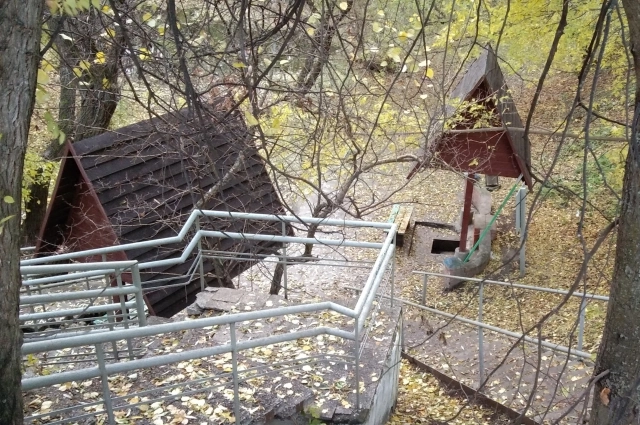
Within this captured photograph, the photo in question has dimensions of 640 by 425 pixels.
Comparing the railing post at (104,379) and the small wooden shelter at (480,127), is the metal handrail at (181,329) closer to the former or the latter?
the railing post at (104,379)

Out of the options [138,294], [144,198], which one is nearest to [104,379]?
[138,294]

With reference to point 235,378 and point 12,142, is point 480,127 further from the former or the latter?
point 12,142

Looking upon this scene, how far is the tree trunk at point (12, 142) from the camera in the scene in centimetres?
204

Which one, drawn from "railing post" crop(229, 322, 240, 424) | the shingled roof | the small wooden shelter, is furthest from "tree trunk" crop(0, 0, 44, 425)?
the small wooden shelter

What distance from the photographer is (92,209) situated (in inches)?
320

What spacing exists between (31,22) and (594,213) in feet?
40.2

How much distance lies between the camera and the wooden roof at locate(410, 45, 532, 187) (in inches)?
341

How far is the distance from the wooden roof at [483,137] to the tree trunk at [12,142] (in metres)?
6.59

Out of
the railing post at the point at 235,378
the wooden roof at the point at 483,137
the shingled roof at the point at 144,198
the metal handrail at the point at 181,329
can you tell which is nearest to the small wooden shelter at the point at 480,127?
the wooden roof at the point at 483,137

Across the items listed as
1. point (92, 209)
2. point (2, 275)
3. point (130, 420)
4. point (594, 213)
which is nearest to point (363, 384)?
point (130, 420)

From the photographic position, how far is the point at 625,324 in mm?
A: 2398

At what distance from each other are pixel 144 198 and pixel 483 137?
602cm

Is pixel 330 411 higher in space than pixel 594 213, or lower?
lower

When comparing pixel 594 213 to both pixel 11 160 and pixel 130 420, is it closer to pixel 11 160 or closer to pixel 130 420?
pixel 130 420
